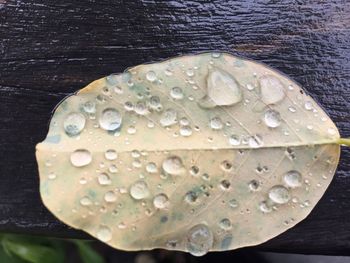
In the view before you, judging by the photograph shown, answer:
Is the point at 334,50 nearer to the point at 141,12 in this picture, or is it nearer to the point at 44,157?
the point at 141,12

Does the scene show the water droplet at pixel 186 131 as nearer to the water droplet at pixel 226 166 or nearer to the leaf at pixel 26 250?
the water droplet at pixel 226 166

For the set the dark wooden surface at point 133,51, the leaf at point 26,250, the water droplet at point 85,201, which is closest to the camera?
the water droplet at point 85,201

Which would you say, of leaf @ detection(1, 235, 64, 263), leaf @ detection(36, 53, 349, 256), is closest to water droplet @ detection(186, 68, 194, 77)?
leaf @ detection(36, 53, 349, 256)

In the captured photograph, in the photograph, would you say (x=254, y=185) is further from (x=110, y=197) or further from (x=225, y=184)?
(x=110, y=197)

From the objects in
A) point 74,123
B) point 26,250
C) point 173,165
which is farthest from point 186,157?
point 26,250

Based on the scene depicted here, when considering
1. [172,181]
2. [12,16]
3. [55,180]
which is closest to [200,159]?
[172,181]

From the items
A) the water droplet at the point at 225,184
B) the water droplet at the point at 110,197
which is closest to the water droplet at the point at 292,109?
the water droplet at the point at 225,184
